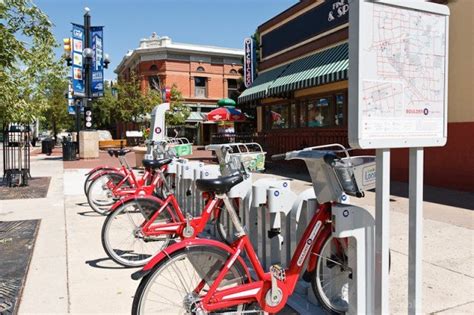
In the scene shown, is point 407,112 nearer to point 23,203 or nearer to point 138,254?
point 138,254

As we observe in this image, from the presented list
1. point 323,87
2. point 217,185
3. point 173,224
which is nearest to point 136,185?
point 173,224

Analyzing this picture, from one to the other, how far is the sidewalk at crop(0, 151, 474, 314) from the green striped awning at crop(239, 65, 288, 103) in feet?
27.6

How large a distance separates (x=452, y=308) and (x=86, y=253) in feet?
13.1

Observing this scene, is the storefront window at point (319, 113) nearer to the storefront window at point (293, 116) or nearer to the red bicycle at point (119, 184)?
the storefront window at point (293, 116)

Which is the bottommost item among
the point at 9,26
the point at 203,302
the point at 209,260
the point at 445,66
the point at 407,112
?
Answer: the point at 203,302

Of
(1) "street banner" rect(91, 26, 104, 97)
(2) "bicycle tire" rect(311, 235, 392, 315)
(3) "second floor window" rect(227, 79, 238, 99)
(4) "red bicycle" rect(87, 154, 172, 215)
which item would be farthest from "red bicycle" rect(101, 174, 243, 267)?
(3) "second floor window" rect(227, 79, 238, 99)

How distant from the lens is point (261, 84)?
53.3ft

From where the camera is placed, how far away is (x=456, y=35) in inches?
355

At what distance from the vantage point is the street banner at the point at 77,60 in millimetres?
21125

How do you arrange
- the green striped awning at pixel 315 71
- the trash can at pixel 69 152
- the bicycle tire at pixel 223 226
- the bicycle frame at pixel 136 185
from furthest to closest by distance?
the trash can at pixel 69 152
the green striped awning at pixel 315 71
the bicycle frame at pixel 136 185
the bicycle tire at pixel 223 226

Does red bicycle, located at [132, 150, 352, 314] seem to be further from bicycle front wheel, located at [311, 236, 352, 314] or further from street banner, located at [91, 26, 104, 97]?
street banner, located at [91, 26, 104, 97]

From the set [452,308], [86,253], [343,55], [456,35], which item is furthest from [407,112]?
[343,55]

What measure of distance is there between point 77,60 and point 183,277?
67.4 ft

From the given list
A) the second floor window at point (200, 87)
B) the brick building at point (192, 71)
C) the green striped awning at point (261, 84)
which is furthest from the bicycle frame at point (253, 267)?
the second floor window at point (200, 87)
